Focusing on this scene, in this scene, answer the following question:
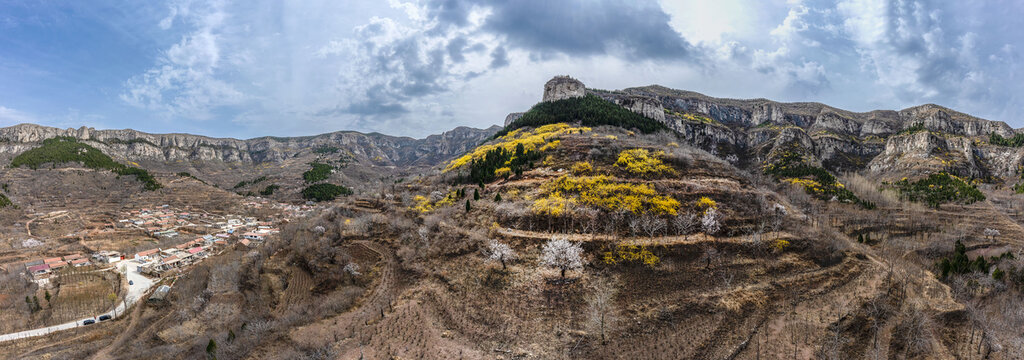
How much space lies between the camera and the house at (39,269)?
189ft

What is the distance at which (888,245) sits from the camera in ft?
193

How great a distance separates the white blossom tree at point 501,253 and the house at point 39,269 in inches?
3037

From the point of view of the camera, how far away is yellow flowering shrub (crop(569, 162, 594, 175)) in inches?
1902

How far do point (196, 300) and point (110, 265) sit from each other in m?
42.9

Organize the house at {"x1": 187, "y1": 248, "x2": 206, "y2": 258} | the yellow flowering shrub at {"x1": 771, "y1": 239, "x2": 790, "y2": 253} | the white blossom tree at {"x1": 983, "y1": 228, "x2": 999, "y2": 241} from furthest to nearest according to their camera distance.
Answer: the house at {"x1": 187, "y1": 248, "x2": 206, "y2": 258}, the white blossom tree at {"x1": 983, "y1": 228, "x2": 999, "y2": 241}, the yellow flowering shrub at {"x1": 771, "y1": 239, "x2": 790, "y2": 253}

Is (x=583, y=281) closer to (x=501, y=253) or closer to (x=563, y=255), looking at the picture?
(x=563, y=255)

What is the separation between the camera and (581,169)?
4891 centimetres

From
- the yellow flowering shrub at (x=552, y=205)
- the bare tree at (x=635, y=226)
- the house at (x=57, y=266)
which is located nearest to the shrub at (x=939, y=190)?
the bare tree at (x=635, y=226)

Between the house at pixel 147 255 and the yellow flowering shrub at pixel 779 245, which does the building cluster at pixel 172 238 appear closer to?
the house at pixel 147 255

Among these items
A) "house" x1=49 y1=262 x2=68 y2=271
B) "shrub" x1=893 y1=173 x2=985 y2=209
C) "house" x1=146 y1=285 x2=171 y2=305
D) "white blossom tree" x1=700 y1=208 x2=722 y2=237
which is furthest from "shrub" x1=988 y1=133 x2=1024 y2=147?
"house" x1=49 y1=262 x2=68 y2=271

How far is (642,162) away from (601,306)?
85.6ft

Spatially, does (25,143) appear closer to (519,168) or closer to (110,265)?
(110,265)

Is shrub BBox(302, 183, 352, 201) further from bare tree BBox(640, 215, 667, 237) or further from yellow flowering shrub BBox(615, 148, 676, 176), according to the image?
bare tree BBox(640, 215, 667, 237)

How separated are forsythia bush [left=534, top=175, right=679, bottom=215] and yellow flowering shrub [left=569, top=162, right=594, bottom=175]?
2778mm
